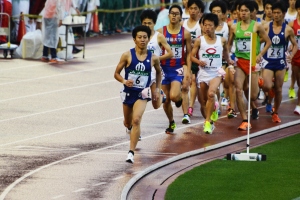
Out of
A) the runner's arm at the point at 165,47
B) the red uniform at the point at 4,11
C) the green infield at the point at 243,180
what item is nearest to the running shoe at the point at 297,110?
the runner's arm at the point at 165,47

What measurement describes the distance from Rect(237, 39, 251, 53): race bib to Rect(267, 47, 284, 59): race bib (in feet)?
2.89

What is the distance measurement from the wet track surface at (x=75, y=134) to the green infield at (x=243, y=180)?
456mm

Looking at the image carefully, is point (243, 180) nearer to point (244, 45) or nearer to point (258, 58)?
point (258, 58)

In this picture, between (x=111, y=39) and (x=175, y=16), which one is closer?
(x=175, y=16)

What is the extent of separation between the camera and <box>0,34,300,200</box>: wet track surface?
48.6 ft

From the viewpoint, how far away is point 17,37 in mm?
32250

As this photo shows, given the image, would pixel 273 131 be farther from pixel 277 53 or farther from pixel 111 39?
pixel 111 39

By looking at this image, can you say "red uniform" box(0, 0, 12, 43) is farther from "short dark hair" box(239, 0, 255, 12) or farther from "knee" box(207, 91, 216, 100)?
"knee" box(207, 91, 216, 100)

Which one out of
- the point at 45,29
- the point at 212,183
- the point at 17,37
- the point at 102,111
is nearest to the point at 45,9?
the point at 45,29

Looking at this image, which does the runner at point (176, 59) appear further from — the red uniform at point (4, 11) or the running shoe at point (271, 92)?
the red uniform at point (4, 11)

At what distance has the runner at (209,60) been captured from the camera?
19.7 metres

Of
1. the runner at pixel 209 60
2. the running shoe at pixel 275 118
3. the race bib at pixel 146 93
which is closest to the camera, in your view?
the race bib at pixel 146 93

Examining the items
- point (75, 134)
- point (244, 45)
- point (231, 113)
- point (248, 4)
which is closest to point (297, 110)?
point (231, 113)

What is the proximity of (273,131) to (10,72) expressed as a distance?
9.36 metres
